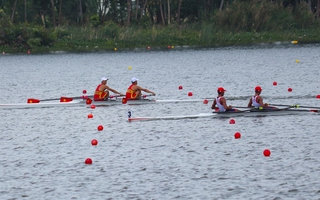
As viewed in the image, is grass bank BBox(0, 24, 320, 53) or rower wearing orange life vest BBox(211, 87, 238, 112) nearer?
rower wearing orange life vest BBox(211, 87, 238, 112)

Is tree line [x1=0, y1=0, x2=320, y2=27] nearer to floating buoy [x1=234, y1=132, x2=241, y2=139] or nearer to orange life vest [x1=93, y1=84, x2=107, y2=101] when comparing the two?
orange life vest [x1=93, y1=84, x2=107, y2=101]

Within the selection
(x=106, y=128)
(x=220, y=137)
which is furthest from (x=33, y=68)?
(x=220, y=137)

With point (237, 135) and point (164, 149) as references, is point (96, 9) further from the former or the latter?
point (164, 149)

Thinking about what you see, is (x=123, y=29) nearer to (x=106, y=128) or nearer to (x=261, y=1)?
(x=261, y=1)

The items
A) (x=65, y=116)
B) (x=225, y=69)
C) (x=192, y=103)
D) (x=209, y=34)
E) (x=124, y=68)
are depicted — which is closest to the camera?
(x=65, y=116)

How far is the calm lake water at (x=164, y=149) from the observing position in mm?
20516

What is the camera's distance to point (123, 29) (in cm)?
8719

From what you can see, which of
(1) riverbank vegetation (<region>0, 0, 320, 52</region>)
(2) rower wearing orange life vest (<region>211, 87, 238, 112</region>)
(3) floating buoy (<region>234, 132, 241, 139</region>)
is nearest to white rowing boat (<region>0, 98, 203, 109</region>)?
(2) rower wearing orange life vest (<region>211, 87, 238, 112</region>)

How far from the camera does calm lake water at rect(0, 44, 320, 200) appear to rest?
67.3 feet

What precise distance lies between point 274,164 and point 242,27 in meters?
64.8

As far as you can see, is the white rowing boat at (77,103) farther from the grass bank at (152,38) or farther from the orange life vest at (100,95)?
the grass bank at (152,38)

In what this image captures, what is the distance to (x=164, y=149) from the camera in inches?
1013

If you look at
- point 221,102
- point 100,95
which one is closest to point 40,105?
point 100,95

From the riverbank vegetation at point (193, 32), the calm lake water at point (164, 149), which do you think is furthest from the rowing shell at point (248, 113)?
the riverbank vegetation at point (193, 32)
